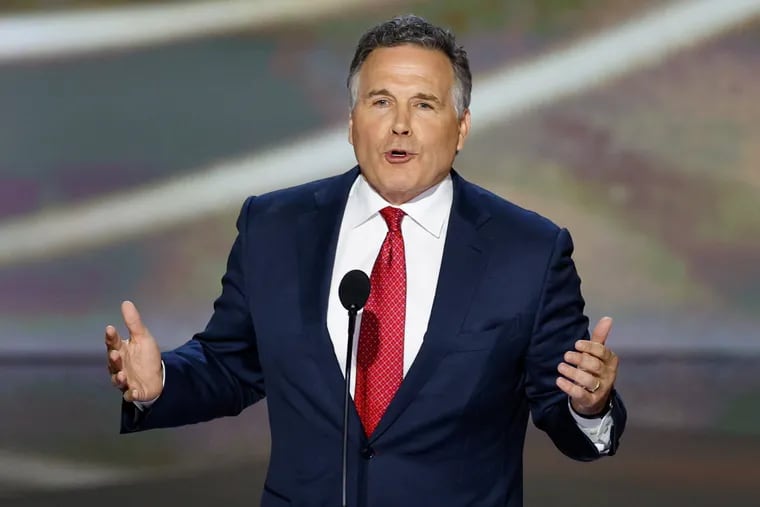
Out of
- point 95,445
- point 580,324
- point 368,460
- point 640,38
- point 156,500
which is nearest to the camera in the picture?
point 368,460

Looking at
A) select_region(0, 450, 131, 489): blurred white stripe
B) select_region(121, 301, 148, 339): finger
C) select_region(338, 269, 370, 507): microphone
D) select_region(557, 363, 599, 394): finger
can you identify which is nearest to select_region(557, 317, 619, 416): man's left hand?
select_region(557, 363, 599, 394): finger

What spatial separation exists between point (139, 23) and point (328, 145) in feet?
4.02

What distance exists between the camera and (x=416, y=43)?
84.3 inches

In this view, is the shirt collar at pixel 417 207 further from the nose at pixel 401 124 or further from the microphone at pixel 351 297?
the microphone at pixel 351 297

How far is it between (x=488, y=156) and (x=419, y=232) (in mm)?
4729

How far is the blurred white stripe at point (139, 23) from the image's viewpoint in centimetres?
686

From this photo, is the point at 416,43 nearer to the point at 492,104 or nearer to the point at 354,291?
the point at 354,291

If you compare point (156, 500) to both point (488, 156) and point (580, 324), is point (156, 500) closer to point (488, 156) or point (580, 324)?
point (580, 324)

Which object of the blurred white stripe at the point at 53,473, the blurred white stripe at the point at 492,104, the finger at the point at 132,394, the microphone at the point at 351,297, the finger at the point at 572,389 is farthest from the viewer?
the blurred white stripe at the point at 492,104

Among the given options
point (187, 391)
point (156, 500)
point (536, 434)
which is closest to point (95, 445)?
point (156, 500)

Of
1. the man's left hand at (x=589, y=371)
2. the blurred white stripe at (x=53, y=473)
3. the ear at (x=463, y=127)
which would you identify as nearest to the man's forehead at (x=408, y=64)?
the ear at (x=463, y=127)

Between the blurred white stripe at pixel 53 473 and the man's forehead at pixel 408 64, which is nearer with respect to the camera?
the man's forehead at pixel 408 64

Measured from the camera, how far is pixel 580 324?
2.13 metres

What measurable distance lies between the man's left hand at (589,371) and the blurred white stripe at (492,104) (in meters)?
4.84
